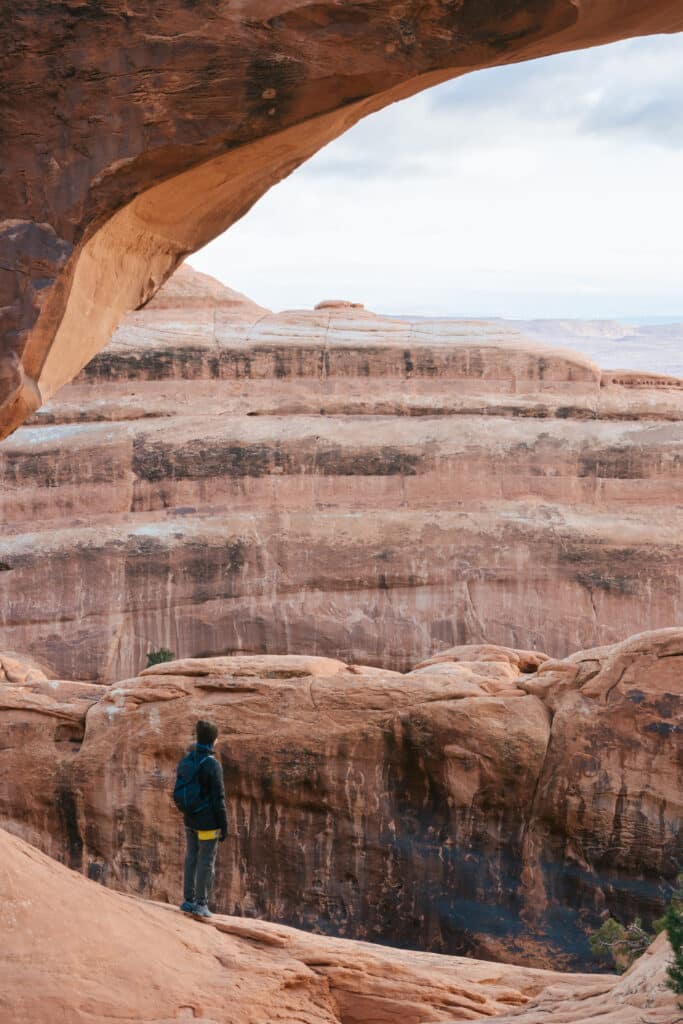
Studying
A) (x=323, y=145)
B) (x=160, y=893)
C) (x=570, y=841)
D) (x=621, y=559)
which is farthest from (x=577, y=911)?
(x=621, y=559)

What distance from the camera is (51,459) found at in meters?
32.9

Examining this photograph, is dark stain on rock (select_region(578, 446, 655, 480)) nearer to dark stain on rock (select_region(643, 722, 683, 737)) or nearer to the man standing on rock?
dark stain on rock (select_region(643, 722, 683, 737))

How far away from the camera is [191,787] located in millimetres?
10102

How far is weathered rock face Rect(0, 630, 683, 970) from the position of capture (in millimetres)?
14594

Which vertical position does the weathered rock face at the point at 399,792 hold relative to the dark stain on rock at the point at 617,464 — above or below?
below

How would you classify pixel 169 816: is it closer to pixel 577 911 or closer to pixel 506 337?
pixel 577 911

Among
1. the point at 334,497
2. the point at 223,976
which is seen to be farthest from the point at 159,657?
the point at 223,976

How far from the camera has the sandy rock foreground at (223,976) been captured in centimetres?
843

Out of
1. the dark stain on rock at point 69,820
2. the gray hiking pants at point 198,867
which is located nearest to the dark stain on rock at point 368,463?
the dark stain on rock at point 69,820

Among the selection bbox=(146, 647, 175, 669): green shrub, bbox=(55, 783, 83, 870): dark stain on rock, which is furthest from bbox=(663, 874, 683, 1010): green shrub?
bbox=(146, 647, 175, 669): green shrub

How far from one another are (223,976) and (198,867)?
3.97ft

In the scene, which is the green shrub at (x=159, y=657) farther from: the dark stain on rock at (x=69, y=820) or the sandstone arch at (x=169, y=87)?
the sandstone arch at (x=169, y=87)

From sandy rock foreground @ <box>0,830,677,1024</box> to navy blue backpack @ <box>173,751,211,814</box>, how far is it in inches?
34.1

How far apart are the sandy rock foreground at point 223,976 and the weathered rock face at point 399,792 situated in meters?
3.99
